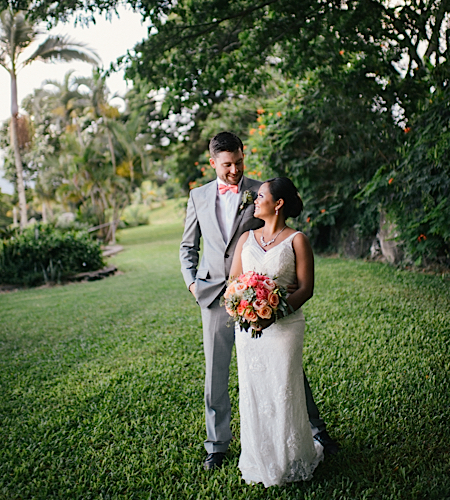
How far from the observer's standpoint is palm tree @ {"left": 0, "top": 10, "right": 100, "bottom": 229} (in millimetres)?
18922

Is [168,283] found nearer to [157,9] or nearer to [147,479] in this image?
[157,9]

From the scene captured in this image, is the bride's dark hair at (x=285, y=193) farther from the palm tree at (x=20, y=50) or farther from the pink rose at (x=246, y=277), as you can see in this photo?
the palm tree at (x=20, y=50)

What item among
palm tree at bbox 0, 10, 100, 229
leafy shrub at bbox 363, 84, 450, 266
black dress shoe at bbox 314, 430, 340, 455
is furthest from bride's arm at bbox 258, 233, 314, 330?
palm tree at bbox 0, 10, 100, 229

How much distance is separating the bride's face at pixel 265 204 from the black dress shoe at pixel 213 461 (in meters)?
1.74

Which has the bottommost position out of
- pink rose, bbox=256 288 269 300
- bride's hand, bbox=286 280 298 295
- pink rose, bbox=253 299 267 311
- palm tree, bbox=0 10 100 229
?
pink rose, bbox=253 299 267 311

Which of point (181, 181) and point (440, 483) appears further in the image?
point (181, 181)

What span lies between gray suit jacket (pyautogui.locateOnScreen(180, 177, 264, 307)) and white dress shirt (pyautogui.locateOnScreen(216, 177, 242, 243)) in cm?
4

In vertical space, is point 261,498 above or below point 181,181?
below

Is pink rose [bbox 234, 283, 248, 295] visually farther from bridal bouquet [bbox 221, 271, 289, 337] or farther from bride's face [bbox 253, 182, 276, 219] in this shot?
bride's face [bbox 253, 182, 276, 219]

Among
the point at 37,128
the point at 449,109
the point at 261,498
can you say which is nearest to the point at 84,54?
the point at 37,128

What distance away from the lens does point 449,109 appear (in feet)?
23.1

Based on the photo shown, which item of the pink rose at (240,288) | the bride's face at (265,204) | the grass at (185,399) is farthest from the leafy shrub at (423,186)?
the pink rose at (240,288)

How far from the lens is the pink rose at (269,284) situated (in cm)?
248

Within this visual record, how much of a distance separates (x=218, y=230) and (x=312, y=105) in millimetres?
8761
